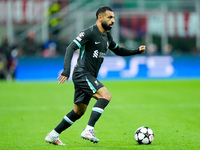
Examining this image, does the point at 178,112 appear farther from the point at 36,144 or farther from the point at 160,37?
the point at 160,37

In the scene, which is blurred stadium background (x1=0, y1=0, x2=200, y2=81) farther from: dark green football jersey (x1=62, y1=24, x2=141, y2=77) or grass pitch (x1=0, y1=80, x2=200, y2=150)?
dark green football jersey (x1=62, y1=24, x2=141, y2=77)

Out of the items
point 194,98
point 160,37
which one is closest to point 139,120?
point 194,98

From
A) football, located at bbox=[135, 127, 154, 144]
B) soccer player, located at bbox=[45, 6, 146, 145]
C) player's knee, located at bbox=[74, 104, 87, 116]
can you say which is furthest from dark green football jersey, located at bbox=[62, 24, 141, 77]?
football, located at bbox=[135, 127, 154, 144]

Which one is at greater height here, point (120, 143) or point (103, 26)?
point (103, 26)

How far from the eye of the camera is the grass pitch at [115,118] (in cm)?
743

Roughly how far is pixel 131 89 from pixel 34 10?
10.8 meters

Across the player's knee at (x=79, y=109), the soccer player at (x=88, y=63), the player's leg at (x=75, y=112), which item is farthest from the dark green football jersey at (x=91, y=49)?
the player's knee at (x=79, y=109)

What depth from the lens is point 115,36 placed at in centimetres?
2556

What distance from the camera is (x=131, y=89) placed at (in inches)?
766

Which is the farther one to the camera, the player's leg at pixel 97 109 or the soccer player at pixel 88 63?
the soccer player at pixel 88 63

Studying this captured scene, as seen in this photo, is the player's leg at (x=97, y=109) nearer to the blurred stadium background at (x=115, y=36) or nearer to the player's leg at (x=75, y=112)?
the player's leg at (x=75, y=112)

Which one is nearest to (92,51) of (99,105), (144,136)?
(99,105)

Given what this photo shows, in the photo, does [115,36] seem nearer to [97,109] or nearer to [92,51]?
[92,51]

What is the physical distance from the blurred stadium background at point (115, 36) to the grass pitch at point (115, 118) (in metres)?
5.67
